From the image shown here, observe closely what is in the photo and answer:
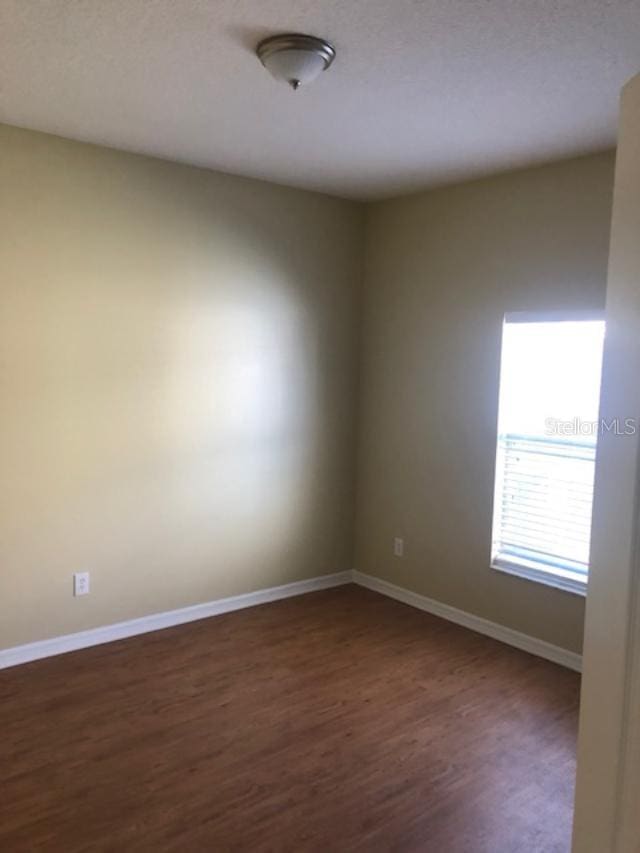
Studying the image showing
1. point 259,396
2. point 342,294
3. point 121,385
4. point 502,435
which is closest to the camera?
point 121,385

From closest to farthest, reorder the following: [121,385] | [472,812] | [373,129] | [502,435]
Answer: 1. [472,812]
2. [373,129]
3. [121,385]
4. [502,435]

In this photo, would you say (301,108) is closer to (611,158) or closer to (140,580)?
(611,158)

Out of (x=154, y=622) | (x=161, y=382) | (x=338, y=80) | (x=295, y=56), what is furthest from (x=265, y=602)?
(x=295, y=56)

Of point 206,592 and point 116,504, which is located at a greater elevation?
point 116,504

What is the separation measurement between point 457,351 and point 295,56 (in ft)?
6.98

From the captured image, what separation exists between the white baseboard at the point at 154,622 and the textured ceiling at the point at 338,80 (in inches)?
99.1

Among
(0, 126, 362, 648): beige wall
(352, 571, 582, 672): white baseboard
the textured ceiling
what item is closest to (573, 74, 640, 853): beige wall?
the textured ceiling

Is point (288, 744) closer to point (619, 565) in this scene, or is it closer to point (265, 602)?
point (265, 602)

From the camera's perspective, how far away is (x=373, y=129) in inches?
120

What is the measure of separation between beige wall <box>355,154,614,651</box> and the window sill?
4 centimetres

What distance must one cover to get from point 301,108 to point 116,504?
2167 mm

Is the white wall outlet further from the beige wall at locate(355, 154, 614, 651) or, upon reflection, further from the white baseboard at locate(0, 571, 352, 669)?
the beige wall at locate(355, 154, 614, 651)

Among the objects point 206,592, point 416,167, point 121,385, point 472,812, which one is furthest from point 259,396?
point 472,812

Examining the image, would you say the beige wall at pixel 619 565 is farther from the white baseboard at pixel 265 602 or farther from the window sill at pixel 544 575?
the white baseboard at pixel 265 602
